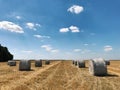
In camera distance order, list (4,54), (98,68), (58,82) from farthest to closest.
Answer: (4,54), (98,68), (58,82)

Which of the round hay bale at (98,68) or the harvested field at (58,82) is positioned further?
the round hay bale at (98,68)

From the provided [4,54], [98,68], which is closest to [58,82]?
[98,68]

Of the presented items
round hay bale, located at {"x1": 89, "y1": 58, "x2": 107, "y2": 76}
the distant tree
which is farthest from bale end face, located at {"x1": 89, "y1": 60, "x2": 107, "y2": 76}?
the distant tree

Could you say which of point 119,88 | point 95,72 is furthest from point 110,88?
Result: point 95,72

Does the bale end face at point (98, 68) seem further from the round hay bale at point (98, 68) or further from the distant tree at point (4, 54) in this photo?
the distant tree at point (4, 54)

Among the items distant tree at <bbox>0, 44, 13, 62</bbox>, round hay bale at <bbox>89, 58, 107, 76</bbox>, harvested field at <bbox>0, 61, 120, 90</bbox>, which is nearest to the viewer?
harvested field at <bbox>0, 61, 120, 90</bbox>

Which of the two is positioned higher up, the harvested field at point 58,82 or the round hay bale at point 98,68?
the round hay bale at point 98,68

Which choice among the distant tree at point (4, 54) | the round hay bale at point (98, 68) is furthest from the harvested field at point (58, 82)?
the distant tree at point (4, 54)

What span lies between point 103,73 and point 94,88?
911 centimetres

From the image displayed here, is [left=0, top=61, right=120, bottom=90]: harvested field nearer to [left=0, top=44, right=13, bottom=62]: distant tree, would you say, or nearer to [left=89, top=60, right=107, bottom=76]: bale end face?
[left=89, top=60, right=107, bottom=76]: bale end face

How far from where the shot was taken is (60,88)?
13023mm

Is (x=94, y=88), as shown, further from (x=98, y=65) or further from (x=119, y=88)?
(x=98, y=65)

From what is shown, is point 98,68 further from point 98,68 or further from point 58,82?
point 58,82

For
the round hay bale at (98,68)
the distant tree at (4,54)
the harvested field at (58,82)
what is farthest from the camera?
the distant tree at (4,54)
